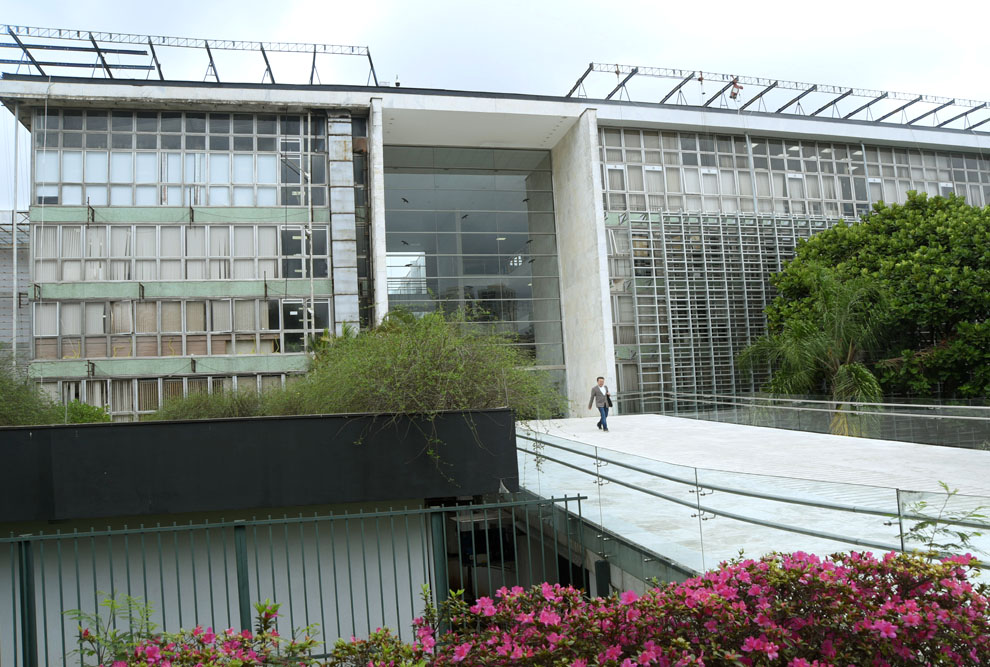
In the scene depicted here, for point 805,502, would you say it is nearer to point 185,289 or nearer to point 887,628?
point 887,628

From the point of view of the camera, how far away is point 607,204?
26734 mm

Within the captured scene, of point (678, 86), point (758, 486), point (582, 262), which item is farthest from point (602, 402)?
point (678, 86)

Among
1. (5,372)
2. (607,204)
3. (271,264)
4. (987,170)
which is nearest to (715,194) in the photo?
(607,204)

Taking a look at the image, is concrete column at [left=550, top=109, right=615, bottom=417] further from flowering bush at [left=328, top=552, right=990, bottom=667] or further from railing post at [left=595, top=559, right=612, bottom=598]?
flowering bush at [left=328, top=552, right=990, bottom=667]

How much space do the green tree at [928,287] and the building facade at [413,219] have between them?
5.57 m

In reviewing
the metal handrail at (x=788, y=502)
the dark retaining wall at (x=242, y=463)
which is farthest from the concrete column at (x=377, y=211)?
the metal handrail at (x=788, y=502)

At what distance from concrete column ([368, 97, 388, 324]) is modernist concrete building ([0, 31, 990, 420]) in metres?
0.10

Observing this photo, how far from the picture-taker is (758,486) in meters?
5.96

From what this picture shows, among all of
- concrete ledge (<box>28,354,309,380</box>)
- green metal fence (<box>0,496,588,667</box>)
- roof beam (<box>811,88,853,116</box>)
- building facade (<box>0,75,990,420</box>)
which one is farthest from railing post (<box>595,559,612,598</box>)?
roof beam (<box>811,88,853,116</box>)

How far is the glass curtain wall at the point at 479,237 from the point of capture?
26.8 metres

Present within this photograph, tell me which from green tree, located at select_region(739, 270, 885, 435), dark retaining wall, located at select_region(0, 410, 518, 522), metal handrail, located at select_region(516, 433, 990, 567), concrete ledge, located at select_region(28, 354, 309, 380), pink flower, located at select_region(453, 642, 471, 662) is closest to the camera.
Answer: pink flower, located at select_region(453, 642, 471, 662)

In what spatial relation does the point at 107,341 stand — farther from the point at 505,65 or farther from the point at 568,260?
the point at 505,65

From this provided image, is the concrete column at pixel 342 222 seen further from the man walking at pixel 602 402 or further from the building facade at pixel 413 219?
the man walking at pixel 602 402

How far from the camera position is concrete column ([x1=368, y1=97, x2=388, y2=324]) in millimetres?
23578
